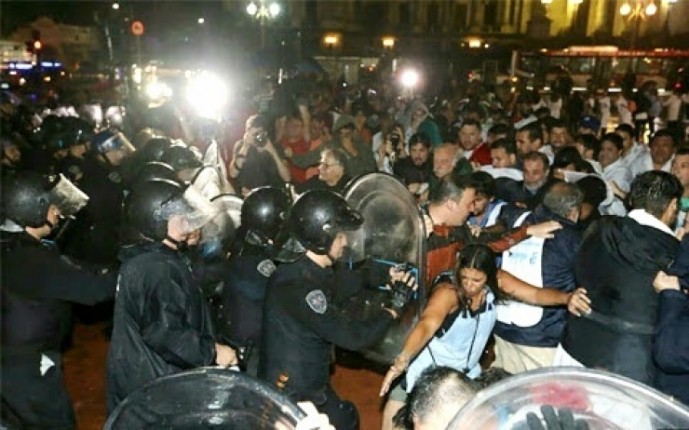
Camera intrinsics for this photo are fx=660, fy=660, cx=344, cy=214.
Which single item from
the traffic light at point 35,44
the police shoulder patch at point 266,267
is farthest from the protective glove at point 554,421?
the traffic light at point 35,44

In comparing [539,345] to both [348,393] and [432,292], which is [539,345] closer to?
[432,292]

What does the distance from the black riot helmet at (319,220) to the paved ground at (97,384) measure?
2752 mm

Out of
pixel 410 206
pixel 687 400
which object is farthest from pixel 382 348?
pixel 687 400

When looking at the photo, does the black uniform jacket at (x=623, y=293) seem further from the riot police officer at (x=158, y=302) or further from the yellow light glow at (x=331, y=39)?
the yellow light glow at (x=331, y=39)

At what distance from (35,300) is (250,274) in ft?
4.46

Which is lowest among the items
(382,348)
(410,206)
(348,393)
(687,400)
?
(348,393)

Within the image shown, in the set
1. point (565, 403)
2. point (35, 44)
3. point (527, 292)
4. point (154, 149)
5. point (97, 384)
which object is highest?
point (35, 44)

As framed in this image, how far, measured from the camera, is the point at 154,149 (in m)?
7.70

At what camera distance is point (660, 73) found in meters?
24.7

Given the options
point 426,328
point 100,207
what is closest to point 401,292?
point 426,328

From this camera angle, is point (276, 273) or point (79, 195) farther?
point (79, 195)

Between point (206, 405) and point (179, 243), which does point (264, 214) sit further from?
point (206, 405)

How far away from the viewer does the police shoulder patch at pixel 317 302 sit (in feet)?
11.1

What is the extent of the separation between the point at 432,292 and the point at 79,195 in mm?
2494
